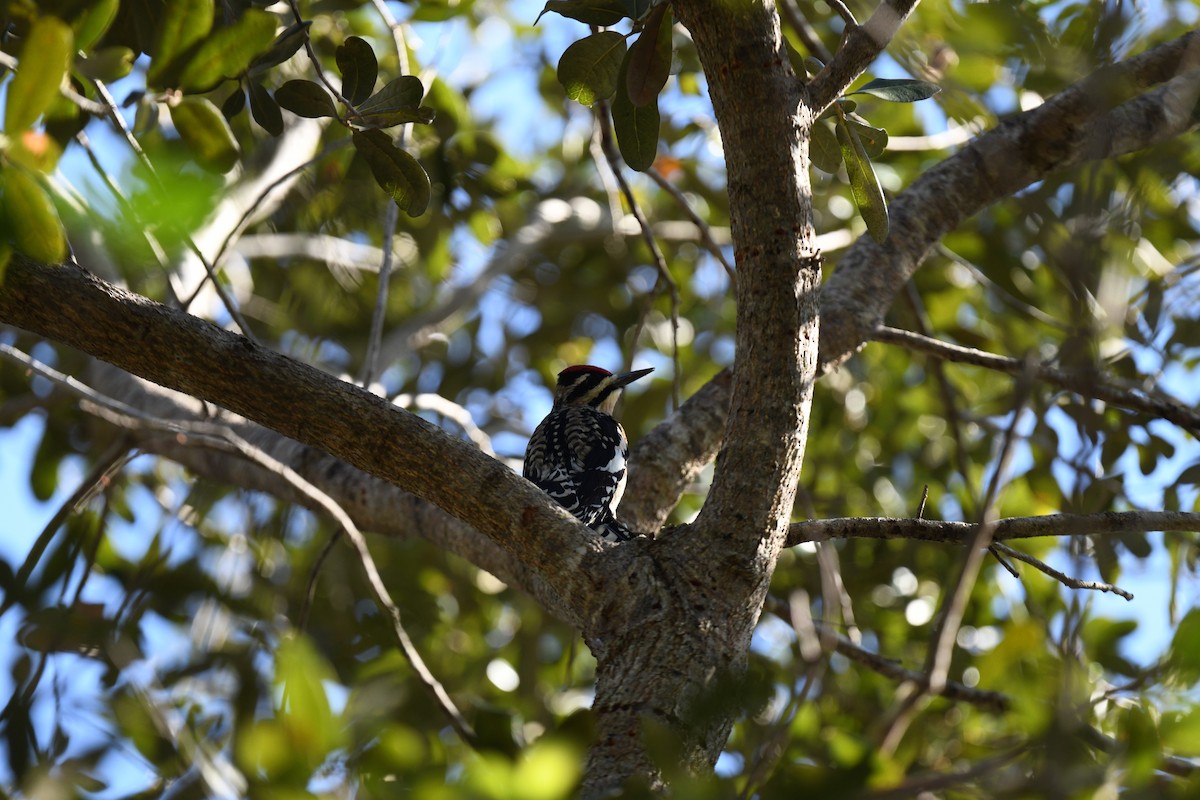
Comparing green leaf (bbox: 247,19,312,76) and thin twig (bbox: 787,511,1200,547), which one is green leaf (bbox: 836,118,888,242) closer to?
thin twig (bbox: 787,511,1200,547)

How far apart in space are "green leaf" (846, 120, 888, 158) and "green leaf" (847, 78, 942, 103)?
0.15 meters

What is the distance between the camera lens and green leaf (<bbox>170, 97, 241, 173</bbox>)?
2.90m

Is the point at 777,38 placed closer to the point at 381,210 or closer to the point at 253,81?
the point at 253,81

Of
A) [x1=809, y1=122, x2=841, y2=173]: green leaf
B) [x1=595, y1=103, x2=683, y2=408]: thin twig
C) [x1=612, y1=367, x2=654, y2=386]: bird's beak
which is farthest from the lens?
[x1=612, y1=367, x2=654, y2=386]: bird's beak

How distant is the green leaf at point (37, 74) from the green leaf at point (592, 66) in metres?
1.30

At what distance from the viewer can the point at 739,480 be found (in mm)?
2340

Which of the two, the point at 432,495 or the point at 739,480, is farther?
the point at 432,495

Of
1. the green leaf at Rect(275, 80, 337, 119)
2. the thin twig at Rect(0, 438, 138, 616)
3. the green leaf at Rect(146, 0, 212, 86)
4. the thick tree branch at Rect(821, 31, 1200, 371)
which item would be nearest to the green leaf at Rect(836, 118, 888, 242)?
the thick tree branch at Rect(821, 31, 1200, 371)

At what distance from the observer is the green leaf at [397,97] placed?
2.69m

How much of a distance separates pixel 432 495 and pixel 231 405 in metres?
0.53

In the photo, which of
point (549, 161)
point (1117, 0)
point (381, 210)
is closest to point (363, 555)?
point (1117, 0)

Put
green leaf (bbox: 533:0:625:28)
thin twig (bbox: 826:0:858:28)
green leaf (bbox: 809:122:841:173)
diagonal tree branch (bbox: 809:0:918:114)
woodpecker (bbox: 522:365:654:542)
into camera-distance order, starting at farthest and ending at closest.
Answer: woodpecker (bbox: 522:365:654:542) < green leaf (bbox: 809:122:841:173) < green leaf (bbox: 533:0:625:28) < thin twig (bbox: 826:0:858:28) < diagonal tree branch (bbox: 809:0:918:114)

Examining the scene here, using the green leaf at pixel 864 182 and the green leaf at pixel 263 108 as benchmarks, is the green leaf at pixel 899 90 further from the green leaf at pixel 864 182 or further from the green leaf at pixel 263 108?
the green leaf at pixel 263 108

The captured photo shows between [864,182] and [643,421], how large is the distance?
14.3ft
